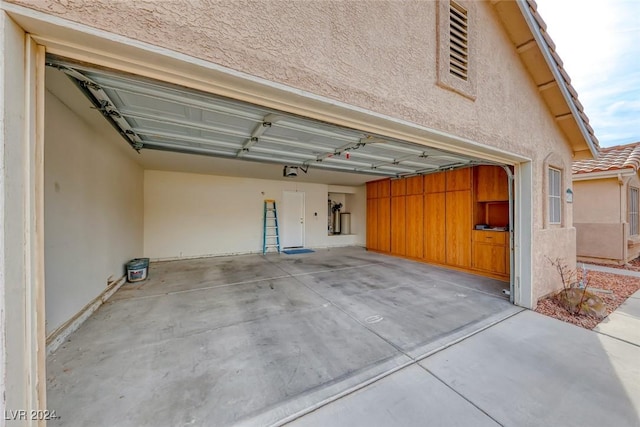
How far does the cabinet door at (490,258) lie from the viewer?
4676 mm

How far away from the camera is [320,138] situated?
11.3 feet

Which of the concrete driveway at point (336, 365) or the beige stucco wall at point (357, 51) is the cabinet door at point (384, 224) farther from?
the beige stucco wall at point (357, 51)

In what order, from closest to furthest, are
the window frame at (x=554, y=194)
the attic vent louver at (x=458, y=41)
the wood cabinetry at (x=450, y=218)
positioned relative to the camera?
1. the attic vent louver at (x=458, y=41)
2. the window frame at (x=554, y=194)
3. the wood cabinetry at (x=450, y=218)

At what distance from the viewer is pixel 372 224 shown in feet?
27.2

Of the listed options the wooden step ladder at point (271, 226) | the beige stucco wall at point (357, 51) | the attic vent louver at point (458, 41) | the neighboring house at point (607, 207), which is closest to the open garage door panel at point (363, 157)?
the beige stucco wall at point (357, 51)

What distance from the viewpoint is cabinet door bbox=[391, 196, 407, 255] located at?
704 cm

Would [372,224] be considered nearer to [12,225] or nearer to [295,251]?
[295,251]

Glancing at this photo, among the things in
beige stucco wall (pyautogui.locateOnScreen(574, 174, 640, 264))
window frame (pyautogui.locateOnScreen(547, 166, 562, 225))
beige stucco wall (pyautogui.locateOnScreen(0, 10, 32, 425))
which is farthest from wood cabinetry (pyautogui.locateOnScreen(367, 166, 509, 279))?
beige stucco wall (pyautogui.locateOnScreen(0, 10, 32, 425))

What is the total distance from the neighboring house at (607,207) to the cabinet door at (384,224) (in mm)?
5124

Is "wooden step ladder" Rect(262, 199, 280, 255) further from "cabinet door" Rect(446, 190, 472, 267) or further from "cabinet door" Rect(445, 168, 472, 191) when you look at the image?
"cabinet door" Rect(445, 168, 472, 191)

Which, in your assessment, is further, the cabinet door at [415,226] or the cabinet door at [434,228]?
the cabinet door at [415,226]

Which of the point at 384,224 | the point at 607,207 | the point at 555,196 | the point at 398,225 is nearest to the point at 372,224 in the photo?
the point at 384,224

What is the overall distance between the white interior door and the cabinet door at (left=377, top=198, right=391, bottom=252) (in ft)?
9.14

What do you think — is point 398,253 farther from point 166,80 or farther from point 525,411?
point 166,80
